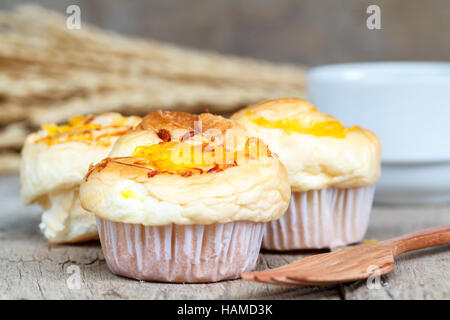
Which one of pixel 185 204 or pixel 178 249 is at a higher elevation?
pixel 185 204

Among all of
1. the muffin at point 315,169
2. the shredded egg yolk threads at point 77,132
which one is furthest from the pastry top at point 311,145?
the shredded egg yolk threads at point 77,132

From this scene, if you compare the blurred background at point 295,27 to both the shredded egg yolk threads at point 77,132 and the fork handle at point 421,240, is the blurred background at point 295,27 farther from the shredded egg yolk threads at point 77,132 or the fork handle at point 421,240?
the fork handle at point 421,240

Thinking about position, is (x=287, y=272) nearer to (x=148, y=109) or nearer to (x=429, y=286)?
(x=429, y=286)

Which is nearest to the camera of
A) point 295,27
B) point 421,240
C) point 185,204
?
point 185,204

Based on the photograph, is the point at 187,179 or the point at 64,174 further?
the point at 64,174

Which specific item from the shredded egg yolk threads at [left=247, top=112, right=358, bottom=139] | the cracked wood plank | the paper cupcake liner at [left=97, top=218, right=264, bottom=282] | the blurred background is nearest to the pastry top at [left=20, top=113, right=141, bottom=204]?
the paper cupcake liner at [left=97, top=218, right=264, bottom=282]

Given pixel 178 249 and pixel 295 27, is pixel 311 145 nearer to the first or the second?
pixel 178 249

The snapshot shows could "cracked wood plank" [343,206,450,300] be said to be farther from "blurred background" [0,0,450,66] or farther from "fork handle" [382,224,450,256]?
"blurred background" [0,0,450,66]

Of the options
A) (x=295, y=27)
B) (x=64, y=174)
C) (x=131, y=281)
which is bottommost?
(x=131, y=281)

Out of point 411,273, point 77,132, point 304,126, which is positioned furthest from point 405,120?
point 77,132
